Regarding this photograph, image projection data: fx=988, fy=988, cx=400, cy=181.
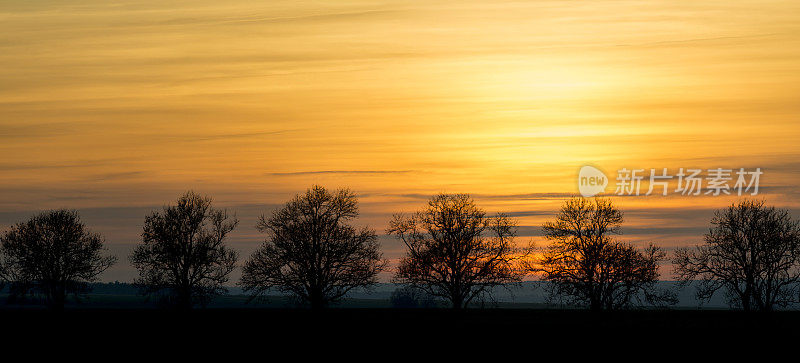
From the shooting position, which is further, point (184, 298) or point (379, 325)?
point (184, 298)

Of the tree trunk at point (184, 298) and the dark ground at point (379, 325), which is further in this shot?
the tree trunk at point (184, 298)

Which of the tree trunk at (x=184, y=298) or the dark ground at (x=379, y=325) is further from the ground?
the tree trunk at (x=184, y=298)

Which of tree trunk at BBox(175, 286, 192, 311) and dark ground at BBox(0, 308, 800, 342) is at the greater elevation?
tree trunk at BBox(175, 286, 192, 311)

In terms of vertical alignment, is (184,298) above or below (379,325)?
above

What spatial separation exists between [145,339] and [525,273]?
41.5m

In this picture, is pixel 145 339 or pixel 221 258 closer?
pixel 145 339

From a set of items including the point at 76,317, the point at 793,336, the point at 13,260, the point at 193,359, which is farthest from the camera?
the point at 13,260

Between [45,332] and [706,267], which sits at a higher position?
[706,267]

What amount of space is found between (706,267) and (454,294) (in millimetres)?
22549

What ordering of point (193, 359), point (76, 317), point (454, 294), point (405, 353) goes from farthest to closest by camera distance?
point (454, 294) < point (76, 317) < point (405, 353) < point (193, 359)

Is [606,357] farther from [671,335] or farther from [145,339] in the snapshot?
[145,339]

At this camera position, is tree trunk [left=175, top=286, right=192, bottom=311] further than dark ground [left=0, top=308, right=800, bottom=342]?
Yes

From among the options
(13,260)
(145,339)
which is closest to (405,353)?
(145,339)

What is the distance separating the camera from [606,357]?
41.8 m
